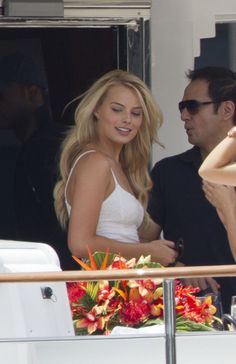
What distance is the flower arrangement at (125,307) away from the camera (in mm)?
3904

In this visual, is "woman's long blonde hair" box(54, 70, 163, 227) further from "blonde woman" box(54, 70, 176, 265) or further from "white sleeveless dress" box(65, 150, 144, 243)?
"white sleeveless dress" box(65, 150, 144, 243)

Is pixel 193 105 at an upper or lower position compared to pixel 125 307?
upper

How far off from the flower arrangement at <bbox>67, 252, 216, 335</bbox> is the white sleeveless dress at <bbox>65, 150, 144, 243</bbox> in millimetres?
961

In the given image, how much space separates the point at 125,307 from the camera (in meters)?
3.92

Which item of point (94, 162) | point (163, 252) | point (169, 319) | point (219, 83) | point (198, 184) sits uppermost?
point (219, 83)

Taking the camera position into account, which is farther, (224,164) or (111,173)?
(111,173)

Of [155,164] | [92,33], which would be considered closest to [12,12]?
[92,33]

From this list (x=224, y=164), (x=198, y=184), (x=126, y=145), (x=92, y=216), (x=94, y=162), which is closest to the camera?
(x=224, y=164)

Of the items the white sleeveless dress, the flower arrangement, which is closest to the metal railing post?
the flower arrangement

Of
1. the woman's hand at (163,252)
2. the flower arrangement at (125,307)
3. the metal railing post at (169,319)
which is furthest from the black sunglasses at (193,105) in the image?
the metal railing post at (169,319)

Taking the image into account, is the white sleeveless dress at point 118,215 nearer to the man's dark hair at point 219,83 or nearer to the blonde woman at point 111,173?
the blonde woman at point 111,173

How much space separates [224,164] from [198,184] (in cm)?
253

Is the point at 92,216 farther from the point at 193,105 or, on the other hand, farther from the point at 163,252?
the point at 193,105

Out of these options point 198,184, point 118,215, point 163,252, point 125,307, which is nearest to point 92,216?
point 118,215
